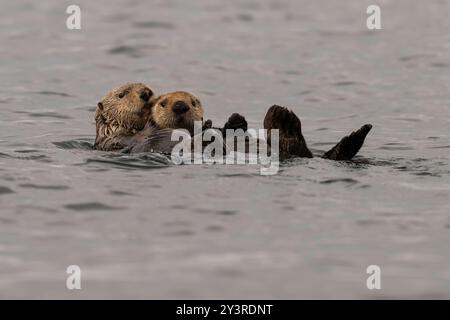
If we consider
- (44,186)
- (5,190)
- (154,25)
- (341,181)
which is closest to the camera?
(5,190)

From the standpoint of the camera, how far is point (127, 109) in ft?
31.9

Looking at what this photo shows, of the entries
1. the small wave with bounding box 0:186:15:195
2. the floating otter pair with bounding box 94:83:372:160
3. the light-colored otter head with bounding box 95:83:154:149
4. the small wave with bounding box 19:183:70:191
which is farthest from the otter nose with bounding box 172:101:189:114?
the small wave with bounding box 0:186:15:195

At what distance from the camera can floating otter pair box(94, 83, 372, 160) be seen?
8734mm

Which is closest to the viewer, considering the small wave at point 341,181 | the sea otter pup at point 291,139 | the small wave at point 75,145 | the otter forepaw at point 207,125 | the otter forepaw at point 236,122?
the small wave at point 341,181

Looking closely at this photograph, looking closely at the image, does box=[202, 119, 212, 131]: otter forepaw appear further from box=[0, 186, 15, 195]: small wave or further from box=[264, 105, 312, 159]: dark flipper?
box=[0, 186, 15, 195]: small wave

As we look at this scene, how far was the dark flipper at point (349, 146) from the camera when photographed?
8.45 meters

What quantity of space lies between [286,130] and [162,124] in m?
1.19

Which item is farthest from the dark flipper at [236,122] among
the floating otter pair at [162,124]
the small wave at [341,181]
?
the small wave at [341,181]

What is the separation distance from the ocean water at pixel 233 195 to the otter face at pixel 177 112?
51cm

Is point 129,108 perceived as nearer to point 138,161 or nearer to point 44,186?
point 138,161

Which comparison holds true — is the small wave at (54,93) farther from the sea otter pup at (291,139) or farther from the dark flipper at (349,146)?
the dark flipper at (349,146)

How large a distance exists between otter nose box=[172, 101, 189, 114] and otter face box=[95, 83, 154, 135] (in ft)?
2.07

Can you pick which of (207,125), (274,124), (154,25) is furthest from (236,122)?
(154,25)
